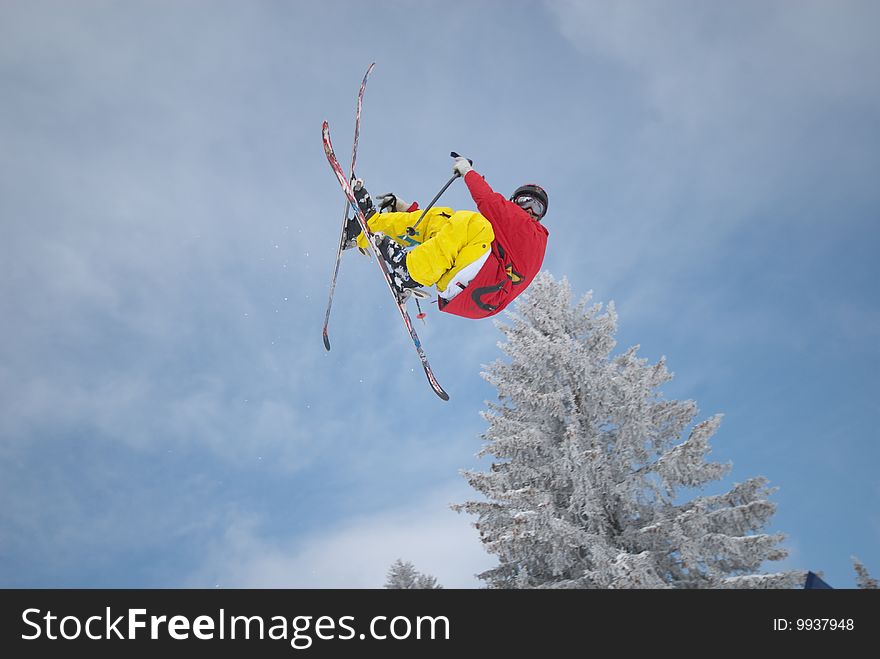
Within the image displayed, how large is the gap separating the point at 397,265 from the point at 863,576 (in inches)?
312

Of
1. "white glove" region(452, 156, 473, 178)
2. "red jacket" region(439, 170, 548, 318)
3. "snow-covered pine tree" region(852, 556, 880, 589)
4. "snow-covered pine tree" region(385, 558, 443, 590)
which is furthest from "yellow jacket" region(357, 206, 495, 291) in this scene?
"snow-covered pine tree" region(385, 558, 443, 590)

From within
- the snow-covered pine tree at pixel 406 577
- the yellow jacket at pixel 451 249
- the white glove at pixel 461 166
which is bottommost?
the snow-covered pine tree at pixel 406 577

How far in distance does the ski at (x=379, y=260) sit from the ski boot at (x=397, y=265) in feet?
0.25

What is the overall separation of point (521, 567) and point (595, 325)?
4.66 meters

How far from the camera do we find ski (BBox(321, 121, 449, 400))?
6188mm

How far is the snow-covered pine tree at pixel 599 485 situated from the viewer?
7691 mm

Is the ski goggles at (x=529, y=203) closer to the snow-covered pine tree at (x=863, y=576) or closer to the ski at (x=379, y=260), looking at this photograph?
the ski at (x=379, y=260)

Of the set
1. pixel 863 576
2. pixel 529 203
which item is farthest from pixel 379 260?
pixel 863 576

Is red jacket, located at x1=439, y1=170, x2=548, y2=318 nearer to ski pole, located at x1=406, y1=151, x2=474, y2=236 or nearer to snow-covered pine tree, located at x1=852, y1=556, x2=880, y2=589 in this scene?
ski pole, located at x1=406, y1=151, x2=474, y2=236

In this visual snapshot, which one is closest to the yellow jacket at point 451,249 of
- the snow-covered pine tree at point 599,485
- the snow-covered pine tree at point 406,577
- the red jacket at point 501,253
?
the red jacket at point 501,253

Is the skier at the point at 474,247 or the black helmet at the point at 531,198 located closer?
the skier at the point at 474,247

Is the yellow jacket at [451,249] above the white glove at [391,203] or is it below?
below
